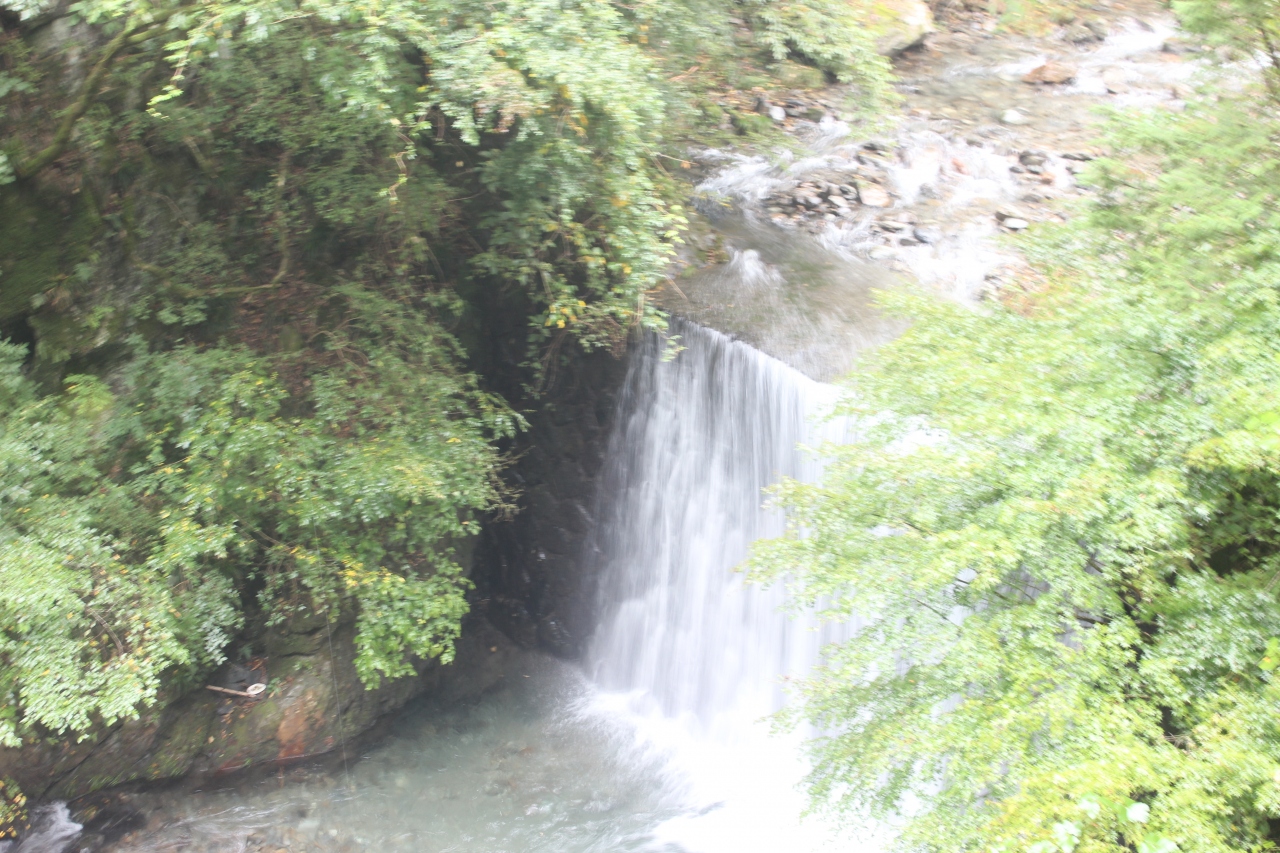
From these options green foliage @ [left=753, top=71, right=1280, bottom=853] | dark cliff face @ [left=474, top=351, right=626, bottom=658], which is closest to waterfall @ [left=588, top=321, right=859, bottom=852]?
dark cliff face @ [left=474, top=351, right=626, bottom=658]

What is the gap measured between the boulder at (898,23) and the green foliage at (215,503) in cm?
813

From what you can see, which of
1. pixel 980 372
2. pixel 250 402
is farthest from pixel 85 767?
pixel 980 372

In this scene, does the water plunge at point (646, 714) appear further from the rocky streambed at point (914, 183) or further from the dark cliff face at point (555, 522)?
the rocky streambed at point (914, 183)

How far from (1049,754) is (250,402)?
5.33 meters

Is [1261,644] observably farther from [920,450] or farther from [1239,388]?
[920,450]

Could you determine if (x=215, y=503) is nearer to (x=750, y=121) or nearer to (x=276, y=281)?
(x=276, y=281)

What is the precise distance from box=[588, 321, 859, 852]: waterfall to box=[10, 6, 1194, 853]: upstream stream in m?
0.02

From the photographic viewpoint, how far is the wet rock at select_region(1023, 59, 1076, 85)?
11555 millimetres

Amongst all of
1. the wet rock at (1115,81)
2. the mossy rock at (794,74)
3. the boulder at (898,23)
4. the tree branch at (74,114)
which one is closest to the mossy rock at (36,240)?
the tree branch at (74,114)

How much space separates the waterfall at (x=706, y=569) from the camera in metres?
7.10

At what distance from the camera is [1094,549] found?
146 inches

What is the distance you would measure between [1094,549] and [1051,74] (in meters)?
10.1

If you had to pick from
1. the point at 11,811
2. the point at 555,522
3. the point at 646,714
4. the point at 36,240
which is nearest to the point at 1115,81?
the point at 555,522

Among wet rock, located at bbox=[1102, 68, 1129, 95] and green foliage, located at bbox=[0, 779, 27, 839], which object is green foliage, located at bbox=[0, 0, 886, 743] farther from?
wet rock, located at bbox=[1102, 68, 1129, 95]
